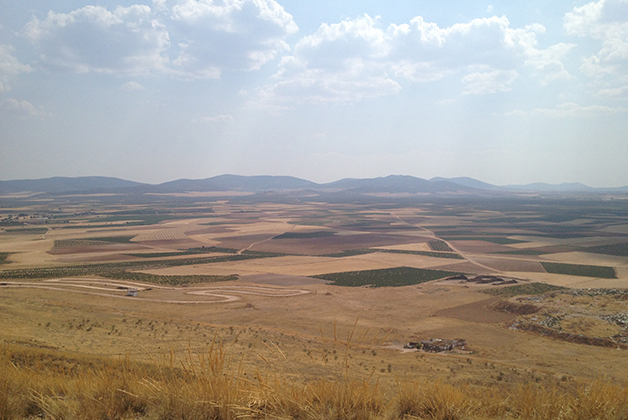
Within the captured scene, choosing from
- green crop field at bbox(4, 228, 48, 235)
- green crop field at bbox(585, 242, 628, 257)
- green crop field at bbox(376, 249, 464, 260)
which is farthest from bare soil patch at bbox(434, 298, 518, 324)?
green crop field at bbox(4, 228, 48, 235)

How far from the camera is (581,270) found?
59906mm

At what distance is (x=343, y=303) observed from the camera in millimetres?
40312

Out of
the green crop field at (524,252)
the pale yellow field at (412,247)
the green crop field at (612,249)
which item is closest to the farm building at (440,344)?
the pale yellow field at (412,247)

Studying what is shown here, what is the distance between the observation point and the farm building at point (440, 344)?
2509 cm

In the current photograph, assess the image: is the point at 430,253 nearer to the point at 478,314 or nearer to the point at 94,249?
the point at 478,314

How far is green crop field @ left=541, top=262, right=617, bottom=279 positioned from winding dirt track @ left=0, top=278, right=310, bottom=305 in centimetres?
4227

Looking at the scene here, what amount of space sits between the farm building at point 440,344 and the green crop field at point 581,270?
135ft

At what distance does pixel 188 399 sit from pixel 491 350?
2474 cm

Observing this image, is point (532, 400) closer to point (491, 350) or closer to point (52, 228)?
point (491, 350)

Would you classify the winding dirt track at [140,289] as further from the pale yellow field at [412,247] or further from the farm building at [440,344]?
the pale yellow field at [412,247]

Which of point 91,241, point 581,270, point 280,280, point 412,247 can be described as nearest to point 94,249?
point 91,241

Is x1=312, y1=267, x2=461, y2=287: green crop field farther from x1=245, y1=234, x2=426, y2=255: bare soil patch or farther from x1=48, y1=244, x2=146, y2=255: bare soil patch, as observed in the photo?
x1=48, y1=244, x2=146, y2=255: bare soil patch

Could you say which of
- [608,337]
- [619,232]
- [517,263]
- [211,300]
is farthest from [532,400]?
[619,232]

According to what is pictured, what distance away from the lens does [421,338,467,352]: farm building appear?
25087 millimetres
